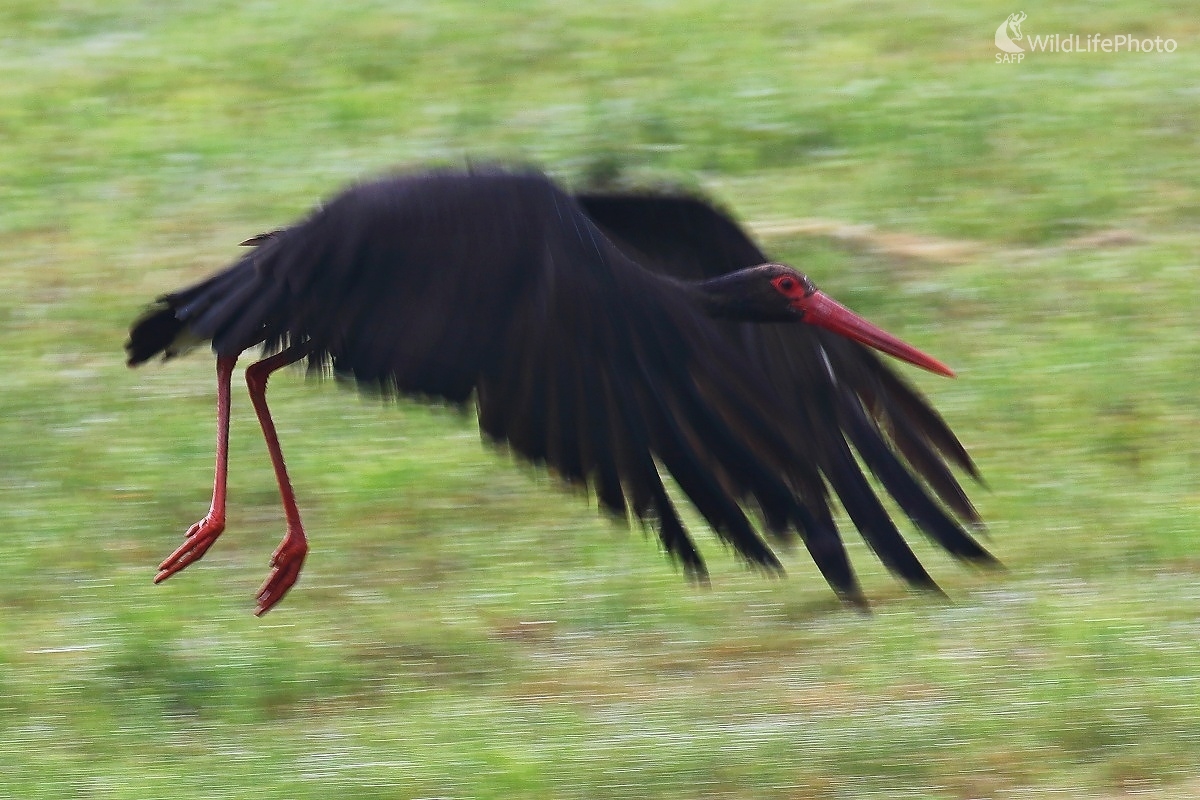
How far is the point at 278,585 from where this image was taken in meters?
6.03

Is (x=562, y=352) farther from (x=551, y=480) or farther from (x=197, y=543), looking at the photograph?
(x=197, y=543)

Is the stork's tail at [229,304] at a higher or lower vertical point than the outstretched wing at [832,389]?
higher

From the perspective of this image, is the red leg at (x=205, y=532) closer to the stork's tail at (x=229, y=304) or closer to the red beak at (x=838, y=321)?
the stork's tail at (x=229, y=304)

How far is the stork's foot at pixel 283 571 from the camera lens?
6.02m

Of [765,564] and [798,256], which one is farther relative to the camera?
[798,256]

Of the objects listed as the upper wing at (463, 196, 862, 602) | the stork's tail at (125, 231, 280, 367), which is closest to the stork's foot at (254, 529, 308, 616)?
the stork's tail at (125, 231, 280, 367)

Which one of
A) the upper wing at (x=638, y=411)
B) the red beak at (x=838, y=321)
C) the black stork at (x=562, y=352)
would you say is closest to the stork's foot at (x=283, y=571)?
the black stork at (x=562, y=352)

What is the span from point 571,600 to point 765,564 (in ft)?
6.21

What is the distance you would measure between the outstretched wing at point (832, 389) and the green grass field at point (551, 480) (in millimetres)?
235

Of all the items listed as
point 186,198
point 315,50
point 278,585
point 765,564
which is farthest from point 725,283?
point 315,50

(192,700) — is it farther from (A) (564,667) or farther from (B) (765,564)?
(B) (765,564)

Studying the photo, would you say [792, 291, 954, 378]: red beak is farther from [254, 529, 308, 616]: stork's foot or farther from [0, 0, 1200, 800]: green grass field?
[254, 529, 308, 616]: stork's foot

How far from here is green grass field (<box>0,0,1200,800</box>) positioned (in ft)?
17.7

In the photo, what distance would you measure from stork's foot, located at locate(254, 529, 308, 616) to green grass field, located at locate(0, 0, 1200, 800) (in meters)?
0.15
